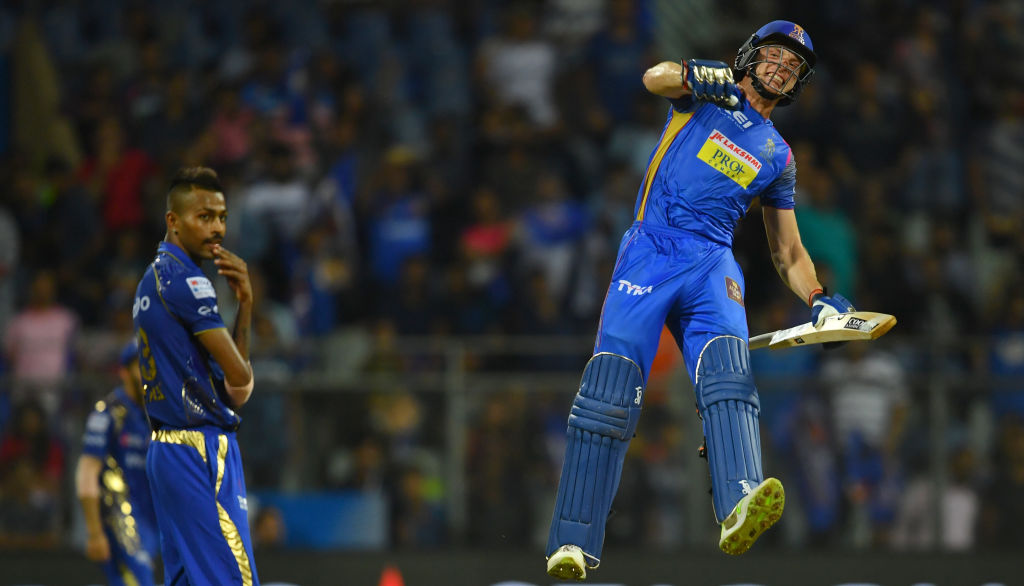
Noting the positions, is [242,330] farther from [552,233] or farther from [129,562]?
[552,233]

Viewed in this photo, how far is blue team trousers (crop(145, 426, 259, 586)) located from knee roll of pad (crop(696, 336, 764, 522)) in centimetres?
200

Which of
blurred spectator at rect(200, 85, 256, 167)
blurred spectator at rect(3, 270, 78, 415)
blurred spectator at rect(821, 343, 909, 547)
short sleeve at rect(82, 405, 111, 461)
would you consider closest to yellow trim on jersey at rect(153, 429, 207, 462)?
short sleeve at rect(82, 405, 111, 461)

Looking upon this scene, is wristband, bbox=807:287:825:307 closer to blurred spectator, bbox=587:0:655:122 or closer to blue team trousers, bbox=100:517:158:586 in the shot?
blue team trousers, bbox=100:517:158:586

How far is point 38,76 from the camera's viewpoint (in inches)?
562

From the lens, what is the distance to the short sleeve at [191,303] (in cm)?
601

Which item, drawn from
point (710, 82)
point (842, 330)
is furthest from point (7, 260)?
point (842, 330)

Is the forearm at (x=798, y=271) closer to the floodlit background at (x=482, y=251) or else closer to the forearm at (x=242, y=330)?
the forearm at (x=242, y=330)

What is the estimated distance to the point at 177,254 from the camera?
6133 mm

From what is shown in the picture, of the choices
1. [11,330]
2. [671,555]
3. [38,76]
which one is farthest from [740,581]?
[38,76]

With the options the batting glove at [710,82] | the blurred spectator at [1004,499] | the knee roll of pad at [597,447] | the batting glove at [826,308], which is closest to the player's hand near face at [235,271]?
the knee roll of pad at [597,447]

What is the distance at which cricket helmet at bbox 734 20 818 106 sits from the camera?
21.1 ft

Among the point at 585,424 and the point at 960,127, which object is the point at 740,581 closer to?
the point at 585,424

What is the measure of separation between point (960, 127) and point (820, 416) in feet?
14.5

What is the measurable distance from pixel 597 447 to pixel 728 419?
1.90 feet
